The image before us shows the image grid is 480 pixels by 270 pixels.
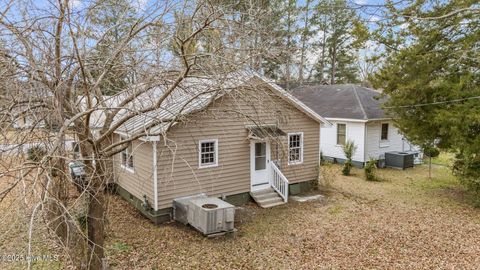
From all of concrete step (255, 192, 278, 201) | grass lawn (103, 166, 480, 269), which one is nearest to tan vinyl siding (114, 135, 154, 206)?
grass lawn (103, 166, 480, 269)

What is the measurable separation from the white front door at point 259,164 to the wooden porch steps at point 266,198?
174mm

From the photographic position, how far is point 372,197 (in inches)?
500

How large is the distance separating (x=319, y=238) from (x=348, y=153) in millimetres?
8665

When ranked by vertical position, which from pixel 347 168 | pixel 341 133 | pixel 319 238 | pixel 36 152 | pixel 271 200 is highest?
pixel 36 152

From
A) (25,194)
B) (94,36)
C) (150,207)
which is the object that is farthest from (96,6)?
(150,207)

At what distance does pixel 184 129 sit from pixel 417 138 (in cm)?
850

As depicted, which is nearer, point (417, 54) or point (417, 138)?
point (417, 54)

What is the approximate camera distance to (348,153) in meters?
16.7

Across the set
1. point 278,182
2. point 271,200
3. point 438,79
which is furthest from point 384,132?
point 271,200

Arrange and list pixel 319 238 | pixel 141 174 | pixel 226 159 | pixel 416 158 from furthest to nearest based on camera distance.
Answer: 1. pixel 416 158
2. pixel 226 159
3. pixel 141 174
4. pixel 319 238

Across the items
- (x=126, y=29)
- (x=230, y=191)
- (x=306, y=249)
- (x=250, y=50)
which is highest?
(x=126, y=29)

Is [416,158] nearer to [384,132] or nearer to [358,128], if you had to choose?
[384,132]

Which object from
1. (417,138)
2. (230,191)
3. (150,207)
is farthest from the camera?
(417,138)

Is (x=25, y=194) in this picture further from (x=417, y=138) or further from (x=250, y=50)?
(x=417, y=138)
